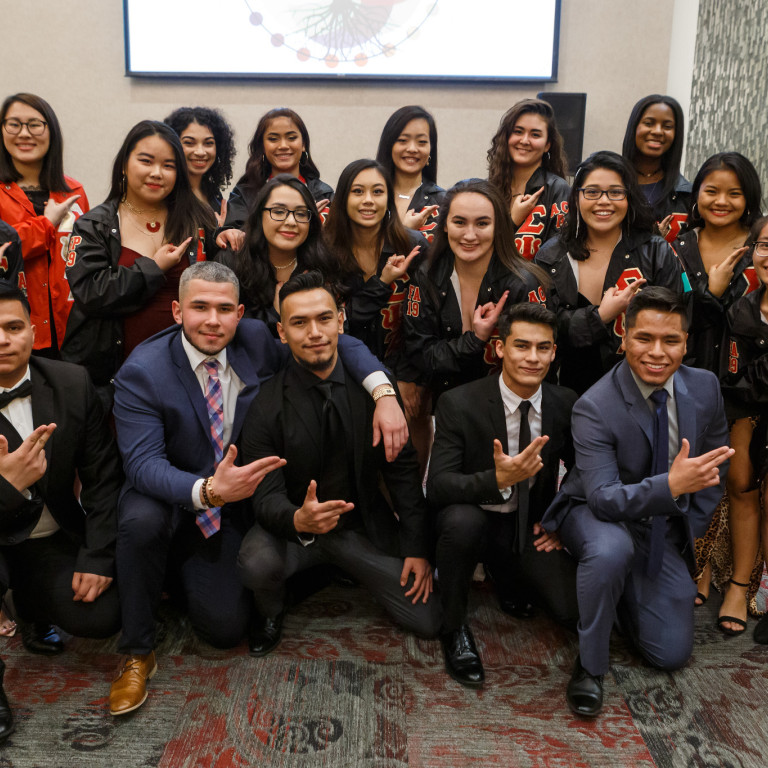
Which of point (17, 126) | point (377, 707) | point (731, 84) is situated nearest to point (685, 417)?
point (377, 707)

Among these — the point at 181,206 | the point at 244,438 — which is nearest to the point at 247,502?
the point at 244,438

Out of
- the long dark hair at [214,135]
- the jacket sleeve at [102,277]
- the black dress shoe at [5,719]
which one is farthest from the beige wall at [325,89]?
the black dress shoe at [5,719]

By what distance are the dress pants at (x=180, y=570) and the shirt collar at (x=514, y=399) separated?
93 cm

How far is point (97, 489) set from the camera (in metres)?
2.11

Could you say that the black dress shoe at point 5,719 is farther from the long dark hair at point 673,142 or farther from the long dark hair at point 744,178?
the long dark hair at point 673,142

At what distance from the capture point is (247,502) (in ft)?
7.70

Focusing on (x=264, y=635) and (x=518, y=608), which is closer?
(x=264, y=635)

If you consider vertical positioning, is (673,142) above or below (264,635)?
above

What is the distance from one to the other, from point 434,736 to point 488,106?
13.6ft

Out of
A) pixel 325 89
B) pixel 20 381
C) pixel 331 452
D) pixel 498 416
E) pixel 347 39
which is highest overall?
pixel 347 39

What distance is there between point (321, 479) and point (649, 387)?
3.31 feet

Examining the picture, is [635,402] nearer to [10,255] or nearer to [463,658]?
[463,658]

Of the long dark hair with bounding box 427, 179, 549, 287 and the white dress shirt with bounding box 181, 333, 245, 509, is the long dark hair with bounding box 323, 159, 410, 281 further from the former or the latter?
the white dress shirt with bounding box 181, 333, 245, 509

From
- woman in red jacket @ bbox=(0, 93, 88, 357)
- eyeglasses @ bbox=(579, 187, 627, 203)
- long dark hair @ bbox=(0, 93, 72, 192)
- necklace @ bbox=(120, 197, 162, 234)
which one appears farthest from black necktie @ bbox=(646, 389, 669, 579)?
long dark hair @ bbox=(0, 93, 72, 192)
